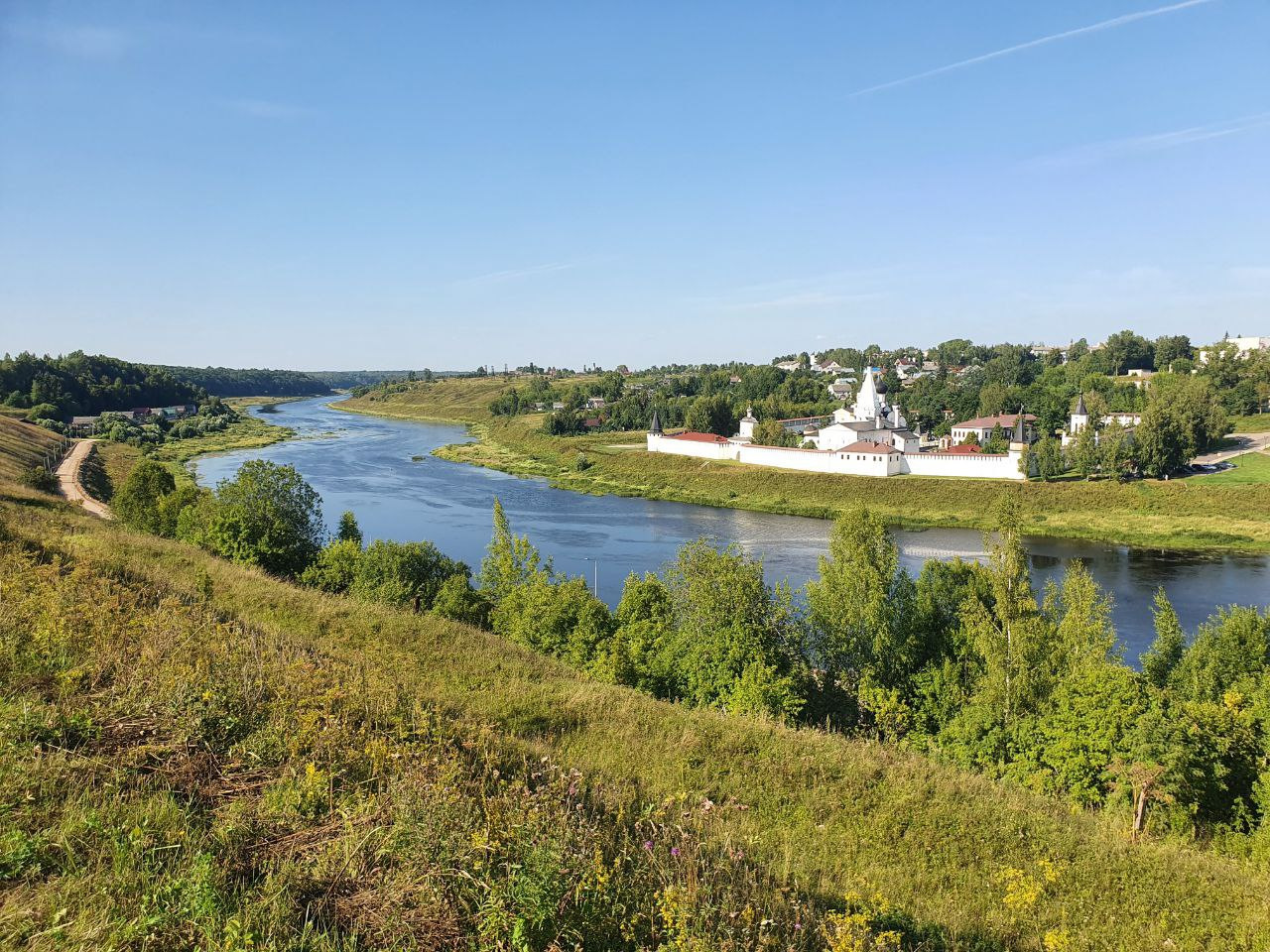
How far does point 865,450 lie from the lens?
148ft

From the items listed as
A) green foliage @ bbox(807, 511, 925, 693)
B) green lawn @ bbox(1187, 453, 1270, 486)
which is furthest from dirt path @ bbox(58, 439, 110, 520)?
green lawn @ bbox(1187, 453, 1270, 486)

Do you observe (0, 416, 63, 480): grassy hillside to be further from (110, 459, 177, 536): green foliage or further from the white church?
the white church

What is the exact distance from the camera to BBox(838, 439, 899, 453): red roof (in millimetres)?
44875

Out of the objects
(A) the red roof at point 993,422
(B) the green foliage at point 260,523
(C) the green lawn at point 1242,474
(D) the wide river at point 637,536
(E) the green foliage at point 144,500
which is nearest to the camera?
(B) the green foliage at point 260,523

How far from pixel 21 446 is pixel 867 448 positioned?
4816 centimetres

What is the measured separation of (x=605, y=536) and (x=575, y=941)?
2954cm

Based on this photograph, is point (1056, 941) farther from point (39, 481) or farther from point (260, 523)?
point (39, 481)

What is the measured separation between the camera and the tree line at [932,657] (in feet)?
30.2

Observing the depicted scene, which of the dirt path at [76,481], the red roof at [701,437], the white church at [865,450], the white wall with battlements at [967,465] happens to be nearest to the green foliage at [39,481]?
the dirt path at [76,481]

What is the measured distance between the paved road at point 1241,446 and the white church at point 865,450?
10186mm

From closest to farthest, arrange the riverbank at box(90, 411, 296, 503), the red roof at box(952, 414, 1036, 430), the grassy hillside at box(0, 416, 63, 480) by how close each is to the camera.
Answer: the grassy hillside at box(0, 416, 63, 480) → the riverbank at box(90, 411, 296, 503) → the red roof at box(952, 414, 1036, 430)

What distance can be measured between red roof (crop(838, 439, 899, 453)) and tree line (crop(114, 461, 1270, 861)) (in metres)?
30.3

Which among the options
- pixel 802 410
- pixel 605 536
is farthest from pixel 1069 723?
pixel 802 410

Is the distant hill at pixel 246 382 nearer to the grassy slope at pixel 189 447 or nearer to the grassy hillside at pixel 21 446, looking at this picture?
the grassy slope at pixel 189 447
